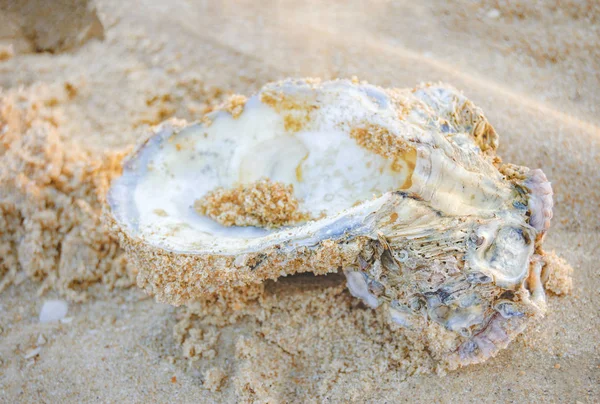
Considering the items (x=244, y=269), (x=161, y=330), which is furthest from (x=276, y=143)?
(x=161, y=330)

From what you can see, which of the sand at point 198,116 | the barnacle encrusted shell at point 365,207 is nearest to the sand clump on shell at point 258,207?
the barnacle encrusted shell at point 365,207

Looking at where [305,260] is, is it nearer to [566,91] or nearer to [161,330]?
[161,330]

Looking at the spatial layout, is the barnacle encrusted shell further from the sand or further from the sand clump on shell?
the sand

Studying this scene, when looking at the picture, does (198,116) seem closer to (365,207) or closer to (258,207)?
(258,207)

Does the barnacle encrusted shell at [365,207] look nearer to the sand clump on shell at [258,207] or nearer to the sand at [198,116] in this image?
the sand clump on shell at [258,207]

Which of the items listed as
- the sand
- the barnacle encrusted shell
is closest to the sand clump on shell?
the barnacle encrusted shell

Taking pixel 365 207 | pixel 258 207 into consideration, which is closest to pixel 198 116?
pixel 258 207
